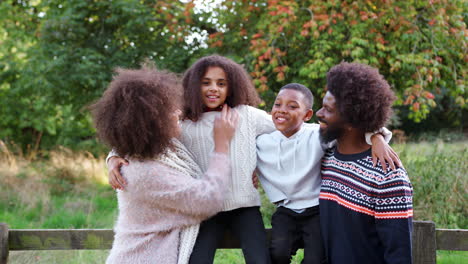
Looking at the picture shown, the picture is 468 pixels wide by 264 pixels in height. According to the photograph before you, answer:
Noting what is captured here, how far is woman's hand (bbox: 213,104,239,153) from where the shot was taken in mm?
2396

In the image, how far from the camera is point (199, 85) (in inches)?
104

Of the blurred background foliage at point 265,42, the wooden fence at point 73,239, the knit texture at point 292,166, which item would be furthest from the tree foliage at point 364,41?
the wooden fence at point 73,239

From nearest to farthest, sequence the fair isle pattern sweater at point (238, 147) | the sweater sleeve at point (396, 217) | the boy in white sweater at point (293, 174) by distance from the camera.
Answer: the sweater sleeve at point (396, 217) → the boy in white sweater at point (293, 174) → the fair isle pattern sweater at point (238, 147)

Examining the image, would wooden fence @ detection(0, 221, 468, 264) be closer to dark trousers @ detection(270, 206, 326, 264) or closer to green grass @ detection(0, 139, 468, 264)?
dark trousers @ detection(270, 206, 326, 264)

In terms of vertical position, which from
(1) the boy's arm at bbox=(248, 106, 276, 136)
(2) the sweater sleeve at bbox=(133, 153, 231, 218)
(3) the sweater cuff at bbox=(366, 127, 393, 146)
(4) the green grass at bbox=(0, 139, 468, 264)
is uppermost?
(1) the boy's arm at bbox=(248, 106, 276, 136)

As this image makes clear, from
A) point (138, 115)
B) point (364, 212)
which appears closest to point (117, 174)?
point (138, 115)

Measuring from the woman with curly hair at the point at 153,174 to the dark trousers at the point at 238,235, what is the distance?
0.10m

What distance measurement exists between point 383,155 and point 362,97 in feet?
0.99

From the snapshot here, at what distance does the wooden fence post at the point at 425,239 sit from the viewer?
2320 millimetres

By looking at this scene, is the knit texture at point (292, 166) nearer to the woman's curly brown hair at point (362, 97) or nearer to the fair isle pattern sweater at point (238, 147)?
the fair isle pattern sweater at point (238, 147)

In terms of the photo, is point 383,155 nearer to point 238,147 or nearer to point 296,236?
point 296,236

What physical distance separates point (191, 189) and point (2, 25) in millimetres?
12650

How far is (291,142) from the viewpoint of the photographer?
2541 millimetres

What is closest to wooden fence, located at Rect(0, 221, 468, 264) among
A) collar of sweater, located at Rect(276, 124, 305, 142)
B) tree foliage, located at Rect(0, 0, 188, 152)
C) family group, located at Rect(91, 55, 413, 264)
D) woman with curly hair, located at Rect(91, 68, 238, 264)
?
family group, located at Rect(91, 55, 413, 264)
